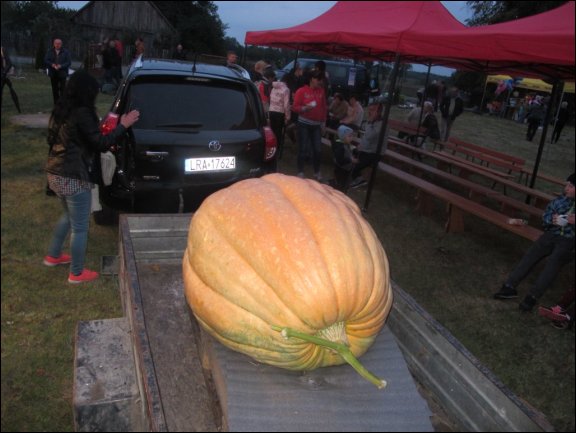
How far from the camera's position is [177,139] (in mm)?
4281

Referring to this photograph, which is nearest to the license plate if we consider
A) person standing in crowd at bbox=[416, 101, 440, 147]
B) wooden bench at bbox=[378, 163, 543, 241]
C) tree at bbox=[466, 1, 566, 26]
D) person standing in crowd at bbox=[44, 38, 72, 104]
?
wooden bench at bbox=[378, 163, 543, 241]

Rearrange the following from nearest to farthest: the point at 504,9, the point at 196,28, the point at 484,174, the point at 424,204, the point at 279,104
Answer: the point at 424,204
the point at 484,174
the point at 279,104
the point at 504,9
the point at 196,28

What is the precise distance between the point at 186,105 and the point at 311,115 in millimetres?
4028

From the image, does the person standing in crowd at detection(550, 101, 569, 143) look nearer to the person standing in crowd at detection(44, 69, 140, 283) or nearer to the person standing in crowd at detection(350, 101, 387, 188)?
the person standing in crowd at detection(350, 101, 387, 188)

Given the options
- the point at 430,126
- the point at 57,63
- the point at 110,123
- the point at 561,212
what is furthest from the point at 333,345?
the point at 57,63

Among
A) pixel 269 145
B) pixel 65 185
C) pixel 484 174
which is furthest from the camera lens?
pixel 484 174

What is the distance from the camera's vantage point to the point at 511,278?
5.07 meters

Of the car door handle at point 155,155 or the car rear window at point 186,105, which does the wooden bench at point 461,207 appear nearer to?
the car rear window at point 186,105

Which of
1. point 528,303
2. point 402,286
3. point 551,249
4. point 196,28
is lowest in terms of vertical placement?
point 402,286

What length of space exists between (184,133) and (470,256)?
4248 mm

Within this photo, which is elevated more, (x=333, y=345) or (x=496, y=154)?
(x=496, y=154)

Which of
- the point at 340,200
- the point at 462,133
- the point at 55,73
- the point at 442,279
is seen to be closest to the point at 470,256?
the point at 442,279

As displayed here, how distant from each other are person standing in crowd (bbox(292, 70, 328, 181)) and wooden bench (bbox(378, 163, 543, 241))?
1.33m

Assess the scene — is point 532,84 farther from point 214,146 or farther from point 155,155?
point 155,155
